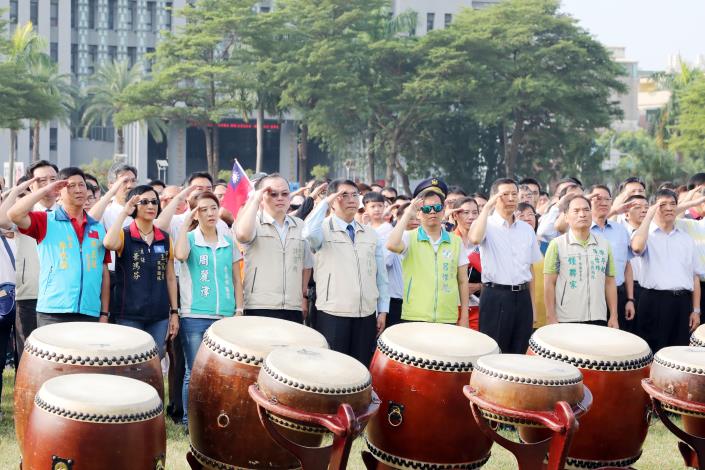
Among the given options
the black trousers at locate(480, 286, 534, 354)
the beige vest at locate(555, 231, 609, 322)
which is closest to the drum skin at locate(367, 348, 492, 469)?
the black trousers at locate(480, 286, 534, 354)

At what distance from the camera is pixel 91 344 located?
15.4 feet

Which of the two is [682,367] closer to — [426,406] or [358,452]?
[426,406]

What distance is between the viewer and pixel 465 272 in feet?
22.9

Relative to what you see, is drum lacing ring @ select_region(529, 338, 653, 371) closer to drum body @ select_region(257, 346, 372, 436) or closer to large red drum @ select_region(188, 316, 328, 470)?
drum body @ select_region(257, 346, 372, 436)

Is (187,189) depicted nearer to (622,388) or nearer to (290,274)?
(290,274)

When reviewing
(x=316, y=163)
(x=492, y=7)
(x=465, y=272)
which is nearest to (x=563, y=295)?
(x=465, y=272)

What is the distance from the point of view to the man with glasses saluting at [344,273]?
6664 millimetres

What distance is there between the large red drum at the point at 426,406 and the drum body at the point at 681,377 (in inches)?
36.4

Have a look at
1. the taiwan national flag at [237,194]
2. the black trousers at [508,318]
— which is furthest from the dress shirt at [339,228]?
the taiwan national flag at [237,194]

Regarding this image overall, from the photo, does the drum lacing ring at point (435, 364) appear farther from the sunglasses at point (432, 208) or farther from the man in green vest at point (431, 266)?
the sunglasses at point (432, 208)

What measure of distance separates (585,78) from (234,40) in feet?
50.5

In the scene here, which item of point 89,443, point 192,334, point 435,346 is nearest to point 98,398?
point 89,443

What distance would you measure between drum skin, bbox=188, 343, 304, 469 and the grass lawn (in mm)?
1101

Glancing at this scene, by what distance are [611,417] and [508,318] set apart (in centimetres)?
202
